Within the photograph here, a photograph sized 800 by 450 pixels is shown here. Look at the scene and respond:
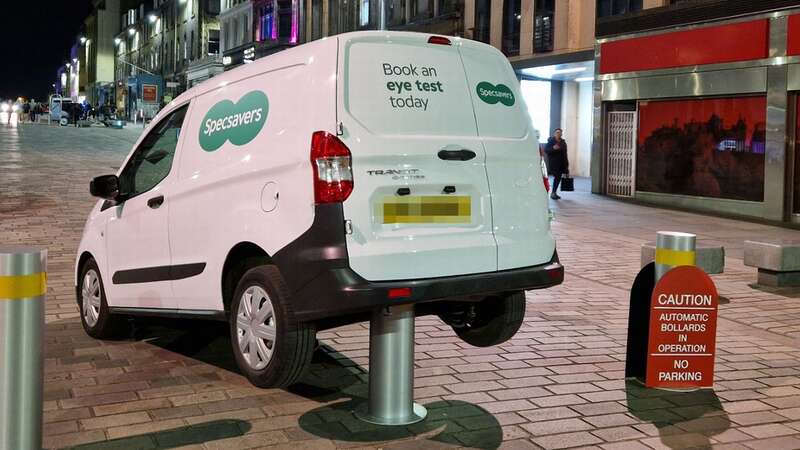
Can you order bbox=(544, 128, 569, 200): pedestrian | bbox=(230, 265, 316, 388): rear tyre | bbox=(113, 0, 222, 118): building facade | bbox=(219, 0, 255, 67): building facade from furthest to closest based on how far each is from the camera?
bbox=(113, 0, 222, 118): building facade < bbox=(219, 0, 255, 67): building facade < bbox=(544, 128, 569, 200): pedestrian < bbox=(230, 265, 316, 388): rear tyre

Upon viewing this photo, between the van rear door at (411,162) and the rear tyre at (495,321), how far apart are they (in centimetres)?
73

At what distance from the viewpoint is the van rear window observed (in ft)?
15.0

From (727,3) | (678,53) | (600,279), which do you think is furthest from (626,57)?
(600,279)

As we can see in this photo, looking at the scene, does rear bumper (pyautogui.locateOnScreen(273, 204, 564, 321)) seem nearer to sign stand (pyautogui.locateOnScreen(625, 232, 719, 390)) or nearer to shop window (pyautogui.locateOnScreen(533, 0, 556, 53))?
sign stand (pyautogui.locateOnScreen(625, 232, 719, 390))

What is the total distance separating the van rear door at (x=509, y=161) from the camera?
4855 millimetres

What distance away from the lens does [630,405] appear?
508 cm

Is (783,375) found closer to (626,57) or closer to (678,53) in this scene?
(678,53)

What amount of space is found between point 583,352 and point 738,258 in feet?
20.4

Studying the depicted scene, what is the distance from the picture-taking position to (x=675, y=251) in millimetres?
5348

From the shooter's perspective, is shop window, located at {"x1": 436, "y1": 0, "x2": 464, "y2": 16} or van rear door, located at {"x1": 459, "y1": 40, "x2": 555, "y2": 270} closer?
van rear door, located at {"x1": 459, "y1": 40, "x2": 555, "y2": 270}

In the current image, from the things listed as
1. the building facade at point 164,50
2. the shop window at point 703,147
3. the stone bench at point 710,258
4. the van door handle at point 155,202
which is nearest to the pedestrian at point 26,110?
the building facade at point 164,50

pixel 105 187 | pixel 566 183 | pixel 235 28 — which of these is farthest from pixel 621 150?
pixel 235 28

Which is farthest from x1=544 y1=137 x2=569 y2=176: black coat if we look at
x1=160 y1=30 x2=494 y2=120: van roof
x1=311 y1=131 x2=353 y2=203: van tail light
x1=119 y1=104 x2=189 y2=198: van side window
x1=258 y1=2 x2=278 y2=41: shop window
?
x1=258 y1=2 x2=278 y2=41: shop window

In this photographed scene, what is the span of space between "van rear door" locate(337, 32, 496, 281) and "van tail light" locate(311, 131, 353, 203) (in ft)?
0.12
